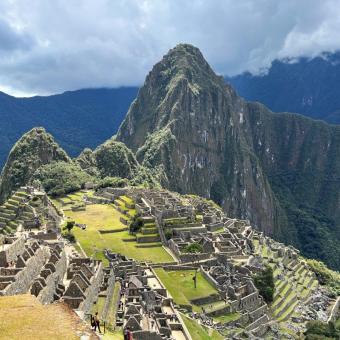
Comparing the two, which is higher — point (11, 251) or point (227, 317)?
point (11, 251)

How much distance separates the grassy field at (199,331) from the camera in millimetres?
31623

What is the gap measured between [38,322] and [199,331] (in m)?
21.8

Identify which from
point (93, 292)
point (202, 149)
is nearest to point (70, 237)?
point (93, 292)

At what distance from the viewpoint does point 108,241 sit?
49938mm

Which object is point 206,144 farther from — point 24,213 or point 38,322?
point 38,322

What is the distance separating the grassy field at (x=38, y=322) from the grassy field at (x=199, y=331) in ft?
62.9

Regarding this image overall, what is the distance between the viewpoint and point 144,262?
43906 millimetres

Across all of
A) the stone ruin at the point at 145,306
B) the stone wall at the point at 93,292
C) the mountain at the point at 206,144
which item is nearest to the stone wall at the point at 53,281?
the stone wall at the point at 93,292

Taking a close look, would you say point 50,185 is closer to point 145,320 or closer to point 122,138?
point 145,320

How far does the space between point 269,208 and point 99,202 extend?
124271mm

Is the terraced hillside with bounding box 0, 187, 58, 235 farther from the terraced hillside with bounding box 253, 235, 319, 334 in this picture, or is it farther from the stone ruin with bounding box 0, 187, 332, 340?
the terraced hillside with bounding box 253, 235, 319, 334

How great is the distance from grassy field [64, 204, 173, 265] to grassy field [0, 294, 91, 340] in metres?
28.3

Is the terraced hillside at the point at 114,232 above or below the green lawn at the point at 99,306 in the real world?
above

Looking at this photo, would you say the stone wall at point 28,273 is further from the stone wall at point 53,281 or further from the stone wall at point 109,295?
the stone wall at point 109,295
